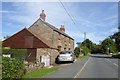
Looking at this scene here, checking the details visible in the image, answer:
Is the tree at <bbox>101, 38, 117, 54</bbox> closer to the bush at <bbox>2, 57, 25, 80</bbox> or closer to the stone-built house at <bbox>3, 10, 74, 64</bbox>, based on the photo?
the stone-built house at <bbox>3, 10, 74, 64</bbox>

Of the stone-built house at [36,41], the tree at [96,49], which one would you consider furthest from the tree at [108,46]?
the stone-built house at [36,41]

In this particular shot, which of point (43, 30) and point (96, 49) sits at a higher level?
point (43, 30)

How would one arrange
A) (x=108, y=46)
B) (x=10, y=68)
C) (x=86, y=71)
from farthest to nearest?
1. (x=108, y=46)
2. (x=86, y=71)
3. (x=10, y=68)

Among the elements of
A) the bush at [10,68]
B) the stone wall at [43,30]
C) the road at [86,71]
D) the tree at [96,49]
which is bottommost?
the road at [86,71]

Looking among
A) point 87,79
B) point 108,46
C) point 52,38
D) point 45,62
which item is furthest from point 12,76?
point 108,46

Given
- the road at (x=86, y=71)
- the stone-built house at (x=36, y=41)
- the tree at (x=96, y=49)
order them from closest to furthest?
the road at (x=86, y=71) < the stone-built house at (x=36, y=41) < the tree at (x=96, y=49)

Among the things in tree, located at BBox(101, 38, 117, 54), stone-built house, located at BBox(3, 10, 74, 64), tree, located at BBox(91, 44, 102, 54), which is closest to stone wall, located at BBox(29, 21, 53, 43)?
stone-built house, located at BBox(3, 10, 74, 64)

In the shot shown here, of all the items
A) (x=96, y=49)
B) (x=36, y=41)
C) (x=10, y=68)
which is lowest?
(x=10, y=68)

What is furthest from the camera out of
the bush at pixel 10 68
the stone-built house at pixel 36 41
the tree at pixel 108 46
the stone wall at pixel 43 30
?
the tree at pixel 108 46

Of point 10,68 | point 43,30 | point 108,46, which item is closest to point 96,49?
point 108,46

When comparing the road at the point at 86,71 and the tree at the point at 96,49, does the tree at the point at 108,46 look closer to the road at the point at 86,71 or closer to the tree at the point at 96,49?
the tree at the point at 96,49

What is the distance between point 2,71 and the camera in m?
11.1

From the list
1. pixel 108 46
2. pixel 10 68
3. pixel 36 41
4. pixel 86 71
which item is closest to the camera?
pixel 10 68

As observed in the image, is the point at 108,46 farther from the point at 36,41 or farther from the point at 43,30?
the point at 36,41
